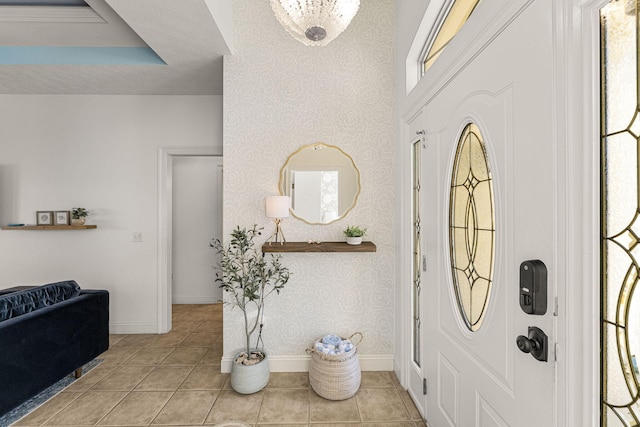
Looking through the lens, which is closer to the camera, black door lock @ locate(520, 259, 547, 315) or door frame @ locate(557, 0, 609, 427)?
door frame @ locate(557, 0, 609, 427)

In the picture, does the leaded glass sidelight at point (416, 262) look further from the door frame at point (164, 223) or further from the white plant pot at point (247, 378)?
the door frame at point (164, 223)

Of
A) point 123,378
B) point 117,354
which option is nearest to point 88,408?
point 123,378

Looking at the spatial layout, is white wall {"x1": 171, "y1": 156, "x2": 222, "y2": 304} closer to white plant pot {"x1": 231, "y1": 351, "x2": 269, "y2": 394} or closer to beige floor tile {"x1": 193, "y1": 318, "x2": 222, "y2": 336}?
beige floor tile {"x1": 193, "y1": 318, "x2": 222, "y2": 336}

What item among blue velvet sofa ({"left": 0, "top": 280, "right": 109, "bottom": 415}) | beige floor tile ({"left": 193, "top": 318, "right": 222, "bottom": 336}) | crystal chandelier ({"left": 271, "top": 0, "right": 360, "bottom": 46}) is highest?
crystal chandelier ({"left": 271, "top": 0, "right": 360, "bottom": 46})

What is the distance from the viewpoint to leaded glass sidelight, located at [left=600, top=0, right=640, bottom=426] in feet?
2.38

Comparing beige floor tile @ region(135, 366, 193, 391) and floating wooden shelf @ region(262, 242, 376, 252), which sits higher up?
floating wooden shelf @ region(262, 242, 376, 252)

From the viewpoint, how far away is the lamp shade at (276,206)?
2387 mm

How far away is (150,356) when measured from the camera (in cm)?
291

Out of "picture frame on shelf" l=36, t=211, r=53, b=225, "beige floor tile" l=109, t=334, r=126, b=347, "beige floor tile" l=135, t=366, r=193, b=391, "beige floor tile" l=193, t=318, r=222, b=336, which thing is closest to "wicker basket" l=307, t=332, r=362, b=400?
"beige floor tile" l=135, t=366, r=193, b=391

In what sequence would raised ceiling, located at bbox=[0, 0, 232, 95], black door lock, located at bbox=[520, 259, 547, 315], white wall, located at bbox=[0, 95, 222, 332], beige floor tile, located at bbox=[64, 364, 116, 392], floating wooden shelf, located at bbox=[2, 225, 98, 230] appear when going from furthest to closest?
white wall, located at bbox=[0, 95, 222, 332]
floating wooden shelf, located at bbox=[2, 225, 98, 230]
beige floor tile, located at bbox=[64, 364, 116, 392]
raised ceiling, located at bbox=[0, 0, 232, 95]
black door lock, located at bbox=[520, 259, 547, 315]

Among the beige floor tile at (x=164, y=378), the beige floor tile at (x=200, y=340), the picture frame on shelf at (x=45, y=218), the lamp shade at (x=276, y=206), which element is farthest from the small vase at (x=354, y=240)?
the picture frame on shelf at (x=45, y=218)

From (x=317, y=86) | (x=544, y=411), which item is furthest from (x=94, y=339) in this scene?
(x=544, y=411)

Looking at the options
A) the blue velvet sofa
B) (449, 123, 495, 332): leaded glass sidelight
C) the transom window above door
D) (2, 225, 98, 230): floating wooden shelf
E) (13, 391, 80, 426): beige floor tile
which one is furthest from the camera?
(2, 225, 98, 230): floating wooden shelf

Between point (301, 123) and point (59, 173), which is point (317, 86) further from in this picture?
point (59, 173)
